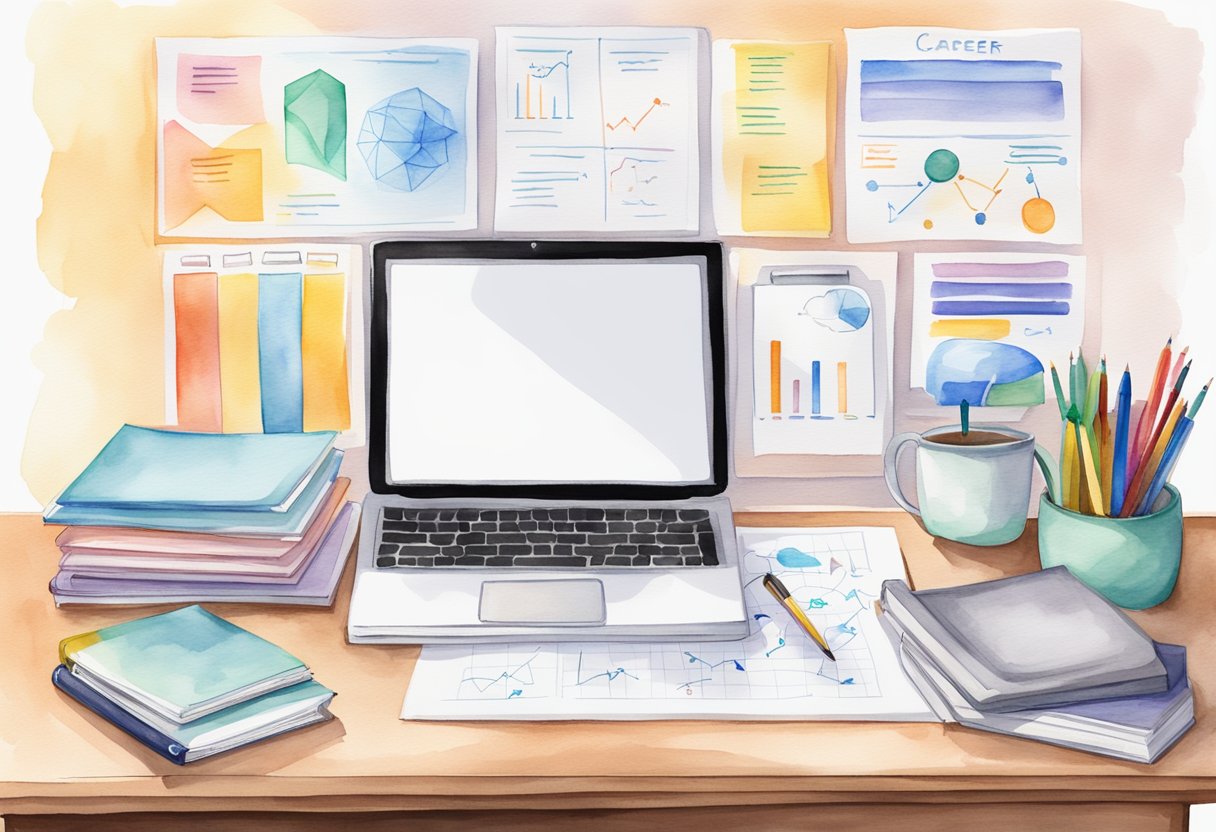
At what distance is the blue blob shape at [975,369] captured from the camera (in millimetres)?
1220

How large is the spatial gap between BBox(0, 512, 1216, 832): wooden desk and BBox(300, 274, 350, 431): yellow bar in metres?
0.45

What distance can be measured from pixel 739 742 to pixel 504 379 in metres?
Result: 0.49

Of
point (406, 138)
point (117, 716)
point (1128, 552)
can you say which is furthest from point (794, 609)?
point (406, 138)

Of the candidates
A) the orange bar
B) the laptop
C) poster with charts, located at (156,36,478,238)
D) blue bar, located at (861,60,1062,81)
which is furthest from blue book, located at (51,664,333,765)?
blue bar, located at (861,60,1062,81)

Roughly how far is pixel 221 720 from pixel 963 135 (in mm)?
974

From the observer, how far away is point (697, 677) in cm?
87

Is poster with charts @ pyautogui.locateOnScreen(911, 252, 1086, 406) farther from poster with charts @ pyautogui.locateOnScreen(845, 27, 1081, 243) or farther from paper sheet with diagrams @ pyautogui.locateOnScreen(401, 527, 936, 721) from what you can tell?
paper sheet with diagrams @ pyautogui.locateOnScreen(401, 527, 936, 721)

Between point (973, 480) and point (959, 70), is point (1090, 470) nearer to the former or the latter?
point (973, 480)

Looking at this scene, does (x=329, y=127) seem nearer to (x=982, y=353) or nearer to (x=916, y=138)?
(x=916, y=138)

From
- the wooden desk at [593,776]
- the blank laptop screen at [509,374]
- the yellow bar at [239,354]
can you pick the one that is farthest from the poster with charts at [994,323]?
the yellow bar at [239,354]

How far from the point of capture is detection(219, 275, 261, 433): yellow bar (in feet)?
3.93

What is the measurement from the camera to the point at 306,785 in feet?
2.46

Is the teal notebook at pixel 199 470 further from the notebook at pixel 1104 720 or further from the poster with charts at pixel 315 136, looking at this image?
the notebook at pixel 1104 720

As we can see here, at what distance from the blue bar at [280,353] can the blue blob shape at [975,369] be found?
0.75 metres
